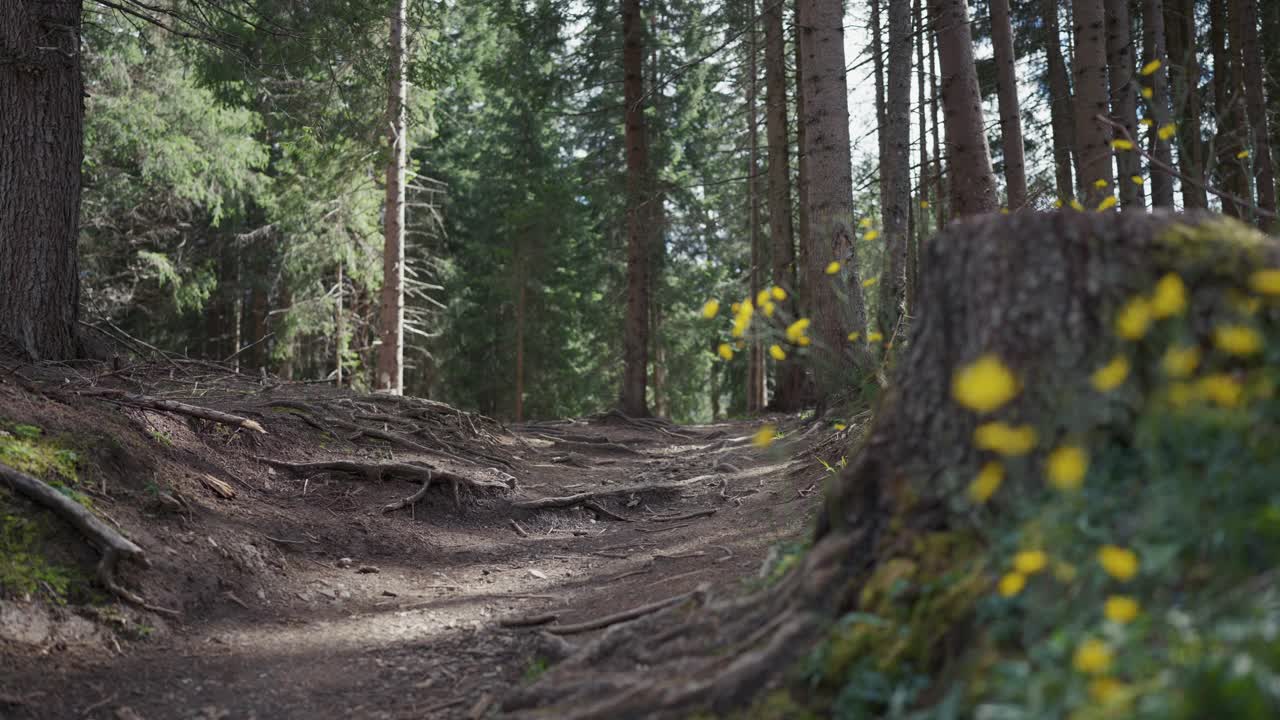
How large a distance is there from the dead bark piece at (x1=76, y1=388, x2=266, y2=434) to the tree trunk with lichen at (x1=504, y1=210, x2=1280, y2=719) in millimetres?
4356

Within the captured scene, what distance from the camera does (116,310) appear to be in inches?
684

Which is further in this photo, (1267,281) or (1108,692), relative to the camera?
(1267,281)

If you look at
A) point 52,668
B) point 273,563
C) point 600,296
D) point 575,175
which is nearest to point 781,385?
point 575,175

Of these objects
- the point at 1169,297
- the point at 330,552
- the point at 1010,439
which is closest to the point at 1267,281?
the point at 1169,297

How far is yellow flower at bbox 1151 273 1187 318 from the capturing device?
5.56ft

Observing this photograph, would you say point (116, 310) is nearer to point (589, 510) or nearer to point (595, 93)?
point (595, 93)

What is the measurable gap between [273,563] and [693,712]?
3.39 metres

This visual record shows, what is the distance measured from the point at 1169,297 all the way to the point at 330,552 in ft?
16.1

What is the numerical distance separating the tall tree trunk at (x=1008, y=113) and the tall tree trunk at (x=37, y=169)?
25.1 feet

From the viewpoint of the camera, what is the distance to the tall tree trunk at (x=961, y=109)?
697 centimetres

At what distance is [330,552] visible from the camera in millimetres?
5207

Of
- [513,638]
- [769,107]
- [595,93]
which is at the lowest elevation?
[513,638]

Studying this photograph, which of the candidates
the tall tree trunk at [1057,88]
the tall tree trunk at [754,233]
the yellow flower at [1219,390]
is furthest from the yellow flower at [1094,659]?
the tall tree trunk at [754,233]

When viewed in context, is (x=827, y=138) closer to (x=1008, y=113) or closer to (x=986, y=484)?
(x=1008, y=113)
